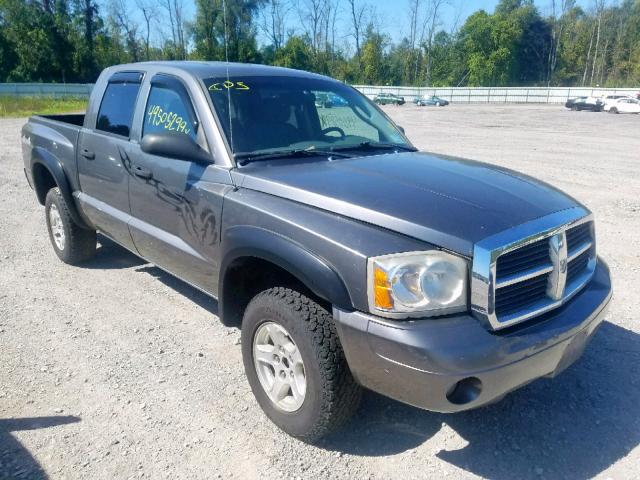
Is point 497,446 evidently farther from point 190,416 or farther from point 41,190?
point 41,190

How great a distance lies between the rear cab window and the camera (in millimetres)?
4266

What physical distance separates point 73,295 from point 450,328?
3.73 metres

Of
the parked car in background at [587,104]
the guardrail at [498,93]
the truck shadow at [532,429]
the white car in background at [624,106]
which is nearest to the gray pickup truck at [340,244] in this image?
the truck shadow at [532,429]

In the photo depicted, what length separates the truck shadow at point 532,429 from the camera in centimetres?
277

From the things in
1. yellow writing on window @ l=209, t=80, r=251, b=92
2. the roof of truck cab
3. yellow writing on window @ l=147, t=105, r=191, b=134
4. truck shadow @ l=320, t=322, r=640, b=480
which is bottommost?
truck shadow @ l=320, t=322, r=640, b=480

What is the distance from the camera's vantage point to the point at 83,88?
4472cm

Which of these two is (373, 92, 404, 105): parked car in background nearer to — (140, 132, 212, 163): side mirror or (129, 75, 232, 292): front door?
(129, 75, 232, 292): front door

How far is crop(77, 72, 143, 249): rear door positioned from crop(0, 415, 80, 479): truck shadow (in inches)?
61.8

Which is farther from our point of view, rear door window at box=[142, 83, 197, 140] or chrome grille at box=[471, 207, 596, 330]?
rear door window at box=[142, 83, 197, 140]

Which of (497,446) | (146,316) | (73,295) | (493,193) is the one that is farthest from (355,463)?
(73,295)

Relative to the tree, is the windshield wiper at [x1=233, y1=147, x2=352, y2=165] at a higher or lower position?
lower

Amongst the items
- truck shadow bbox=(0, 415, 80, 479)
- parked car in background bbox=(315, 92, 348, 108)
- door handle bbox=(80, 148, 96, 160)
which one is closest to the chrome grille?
parked car in background bbox=(315, 92, 348, 108)

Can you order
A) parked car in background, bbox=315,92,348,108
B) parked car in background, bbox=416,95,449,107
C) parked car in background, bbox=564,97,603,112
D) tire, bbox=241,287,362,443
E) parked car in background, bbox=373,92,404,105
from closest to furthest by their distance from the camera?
tire, bbox=241,287,362,443 → parked car in background, bbox=315,92,348,108 → parked car in background, bbox=564,97,603,112 → parked car in background, bbox=373,92,404,105 → parked car in background, bbox=416,95,449,107

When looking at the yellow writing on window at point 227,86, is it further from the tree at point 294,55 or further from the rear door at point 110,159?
the tree at point 294,55
